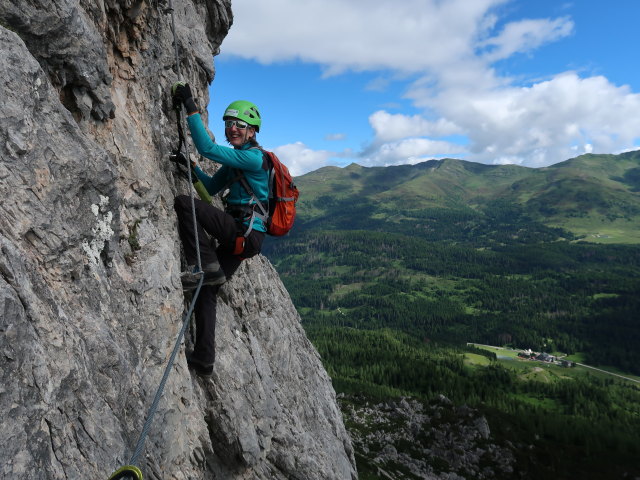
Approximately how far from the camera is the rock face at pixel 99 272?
5.41 m

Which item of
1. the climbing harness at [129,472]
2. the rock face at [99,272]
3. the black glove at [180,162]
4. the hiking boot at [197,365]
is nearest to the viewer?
the climbing harness at [129,472]

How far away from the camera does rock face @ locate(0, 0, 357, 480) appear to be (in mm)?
5414

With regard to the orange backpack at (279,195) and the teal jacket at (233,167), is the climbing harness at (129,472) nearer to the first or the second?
the teal jacket at (233,167)

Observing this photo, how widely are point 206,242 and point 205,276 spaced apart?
2.89 ft

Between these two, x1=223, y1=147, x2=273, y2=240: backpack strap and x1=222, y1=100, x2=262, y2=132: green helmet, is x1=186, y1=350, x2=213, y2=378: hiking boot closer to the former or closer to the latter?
x1=223, y1=147, x2=273, y2=240: backpack strap

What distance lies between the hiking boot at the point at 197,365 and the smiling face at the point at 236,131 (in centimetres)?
571

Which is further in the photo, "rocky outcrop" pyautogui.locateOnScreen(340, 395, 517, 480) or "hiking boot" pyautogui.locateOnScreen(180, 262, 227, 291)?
"rocky outcrop" pyautogui.locateOnScreen(340, 395, 517, 480)

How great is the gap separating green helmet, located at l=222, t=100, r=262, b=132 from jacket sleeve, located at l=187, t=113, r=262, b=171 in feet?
2.79

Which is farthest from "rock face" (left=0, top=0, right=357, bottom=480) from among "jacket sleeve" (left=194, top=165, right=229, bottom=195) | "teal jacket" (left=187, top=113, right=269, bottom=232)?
"teal jacket" (left=187, top=113, right=269, bottom=232)

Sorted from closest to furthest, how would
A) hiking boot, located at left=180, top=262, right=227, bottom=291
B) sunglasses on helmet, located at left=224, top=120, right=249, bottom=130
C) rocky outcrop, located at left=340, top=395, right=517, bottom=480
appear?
sunglasses on helmet, located at left=224, top=120, right=249, bottom=130, hiking boot, located at left=180, top=262, right=227, bottom=291, rocky outcrop, located at left=340, top=395, right=517, bottom=480

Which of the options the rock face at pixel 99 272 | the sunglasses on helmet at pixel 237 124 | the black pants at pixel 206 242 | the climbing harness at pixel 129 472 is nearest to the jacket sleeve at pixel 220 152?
the sunglasses on helmet at pixel 237 124

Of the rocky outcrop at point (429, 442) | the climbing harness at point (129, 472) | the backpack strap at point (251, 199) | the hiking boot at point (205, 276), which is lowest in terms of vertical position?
the rocky outcrop at point (429, 442)

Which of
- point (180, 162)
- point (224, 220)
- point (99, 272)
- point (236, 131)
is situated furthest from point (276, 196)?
point (99, 272)

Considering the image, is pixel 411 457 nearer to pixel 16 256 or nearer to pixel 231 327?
pixel 231 327
